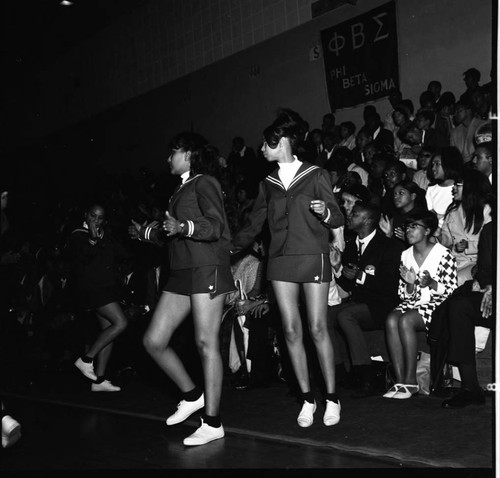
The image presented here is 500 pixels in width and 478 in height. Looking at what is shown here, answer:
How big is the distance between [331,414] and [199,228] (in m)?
1.41

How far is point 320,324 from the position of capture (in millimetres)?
4570

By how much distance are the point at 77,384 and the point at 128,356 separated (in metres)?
0.61

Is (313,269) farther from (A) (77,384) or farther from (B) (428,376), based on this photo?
(A) (77,384)

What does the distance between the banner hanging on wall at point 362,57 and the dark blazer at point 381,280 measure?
4.06 m

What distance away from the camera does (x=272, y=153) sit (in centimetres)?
474

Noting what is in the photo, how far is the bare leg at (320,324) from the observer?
4.57 metres

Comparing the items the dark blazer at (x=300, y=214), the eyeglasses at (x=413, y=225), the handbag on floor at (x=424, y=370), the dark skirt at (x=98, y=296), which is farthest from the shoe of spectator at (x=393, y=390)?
the dark skirt at (x=98, y=296)

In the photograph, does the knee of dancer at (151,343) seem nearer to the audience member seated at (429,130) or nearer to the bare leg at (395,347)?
the bare leg at (395,347)

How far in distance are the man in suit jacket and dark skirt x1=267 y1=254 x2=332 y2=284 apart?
4.23 feet

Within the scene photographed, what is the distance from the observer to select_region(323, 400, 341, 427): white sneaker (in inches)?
179

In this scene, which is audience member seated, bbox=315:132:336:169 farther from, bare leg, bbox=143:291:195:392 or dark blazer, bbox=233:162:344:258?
bare leg, bbox=143:291:195:392

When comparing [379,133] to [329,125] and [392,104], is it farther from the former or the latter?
[329,125]

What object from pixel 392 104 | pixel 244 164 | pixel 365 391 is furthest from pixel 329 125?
pixel 365 391

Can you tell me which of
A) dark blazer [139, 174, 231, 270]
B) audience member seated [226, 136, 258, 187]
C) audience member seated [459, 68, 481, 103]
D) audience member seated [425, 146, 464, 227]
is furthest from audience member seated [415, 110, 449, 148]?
dark blazer [139, 174, 231, 270]
